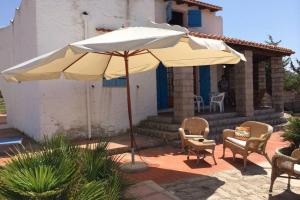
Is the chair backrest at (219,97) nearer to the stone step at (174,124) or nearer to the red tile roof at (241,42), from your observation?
the stone step at (174,124)

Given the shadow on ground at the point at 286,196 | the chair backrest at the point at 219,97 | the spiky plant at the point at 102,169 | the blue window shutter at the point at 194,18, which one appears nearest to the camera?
the spiky plant at the point at 102,169

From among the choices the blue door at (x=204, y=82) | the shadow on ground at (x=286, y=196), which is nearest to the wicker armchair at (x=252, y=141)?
the shadow on ground at (x=286, y=196)

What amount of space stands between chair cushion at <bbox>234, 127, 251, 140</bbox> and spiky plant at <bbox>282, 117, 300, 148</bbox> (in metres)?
0.97

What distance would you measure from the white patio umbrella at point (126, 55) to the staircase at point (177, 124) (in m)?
2.59

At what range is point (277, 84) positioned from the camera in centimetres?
1513

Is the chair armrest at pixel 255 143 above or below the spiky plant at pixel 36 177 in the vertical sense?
below

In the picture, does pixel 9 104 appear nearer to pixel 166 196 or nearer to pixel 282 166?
pixel 166 196

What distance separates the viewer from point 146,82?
1233cm

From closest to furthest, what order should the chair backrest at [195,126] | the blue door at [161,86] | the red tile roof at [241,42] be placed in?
the chair backrest at [195,126] → the red tile roof at [241,42] → the blue door at [161,86]

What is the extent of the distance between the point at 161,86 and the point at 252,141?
6882 millimetres

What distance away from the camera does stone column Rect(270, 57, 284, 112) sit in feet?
49.3

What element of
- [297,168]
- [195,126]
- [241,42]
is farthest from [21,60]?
[297,168]

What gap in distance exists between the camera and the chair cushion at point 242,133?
8017 mm

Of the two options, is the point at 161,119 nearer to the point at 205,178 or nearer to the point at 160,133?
the point at 160,133
